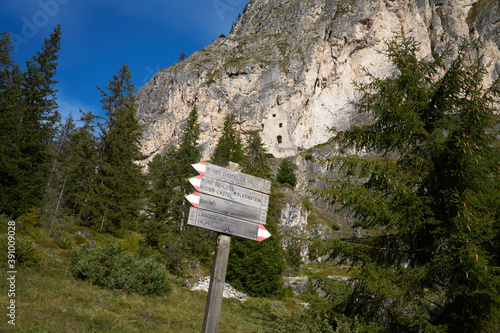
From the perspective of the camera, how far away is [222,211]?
3963mm

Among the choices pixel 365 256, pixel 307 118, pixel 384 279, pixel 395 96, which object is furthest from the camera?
pixel 307 118

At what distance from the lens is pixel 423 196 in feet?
21.7

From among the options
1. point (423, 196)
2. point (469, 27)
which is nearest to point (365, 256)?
point (423, 196)

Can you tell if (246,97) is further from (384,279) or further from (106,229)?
(384,279)

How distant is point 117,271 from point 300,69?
233 feet

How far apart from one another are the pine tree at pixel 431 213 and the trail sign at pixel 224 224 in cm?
303

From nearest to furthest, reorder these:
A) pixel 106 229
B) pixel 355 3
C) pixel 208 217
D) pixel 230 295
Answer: pixel 208 217, pixel 230 295, pixel 106 229, pixel 355 3

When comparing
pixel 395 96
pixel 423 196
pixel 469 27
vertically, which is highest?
pixel 469 27

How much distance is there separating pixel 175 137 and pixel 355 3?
6068 cm

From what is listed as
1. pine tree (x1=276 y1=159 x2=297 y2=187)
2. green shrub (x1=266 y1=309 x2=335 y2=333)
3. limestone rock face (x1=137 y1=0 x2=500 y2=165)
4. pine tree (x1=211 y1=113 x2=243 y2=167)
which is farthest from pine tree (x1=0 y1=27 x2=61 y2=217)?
limestone rock face (x1=137 y1=0 x2=500 y2=165)

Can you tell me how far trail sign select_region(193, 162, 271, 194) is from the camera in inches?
162

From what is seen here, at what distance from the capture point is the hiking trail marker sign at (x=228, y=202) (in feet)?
12.8

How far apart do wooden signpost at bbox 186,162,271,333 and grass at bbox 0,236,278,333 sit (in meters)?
4.26

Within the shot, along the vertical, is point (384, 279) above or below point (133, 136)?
below
